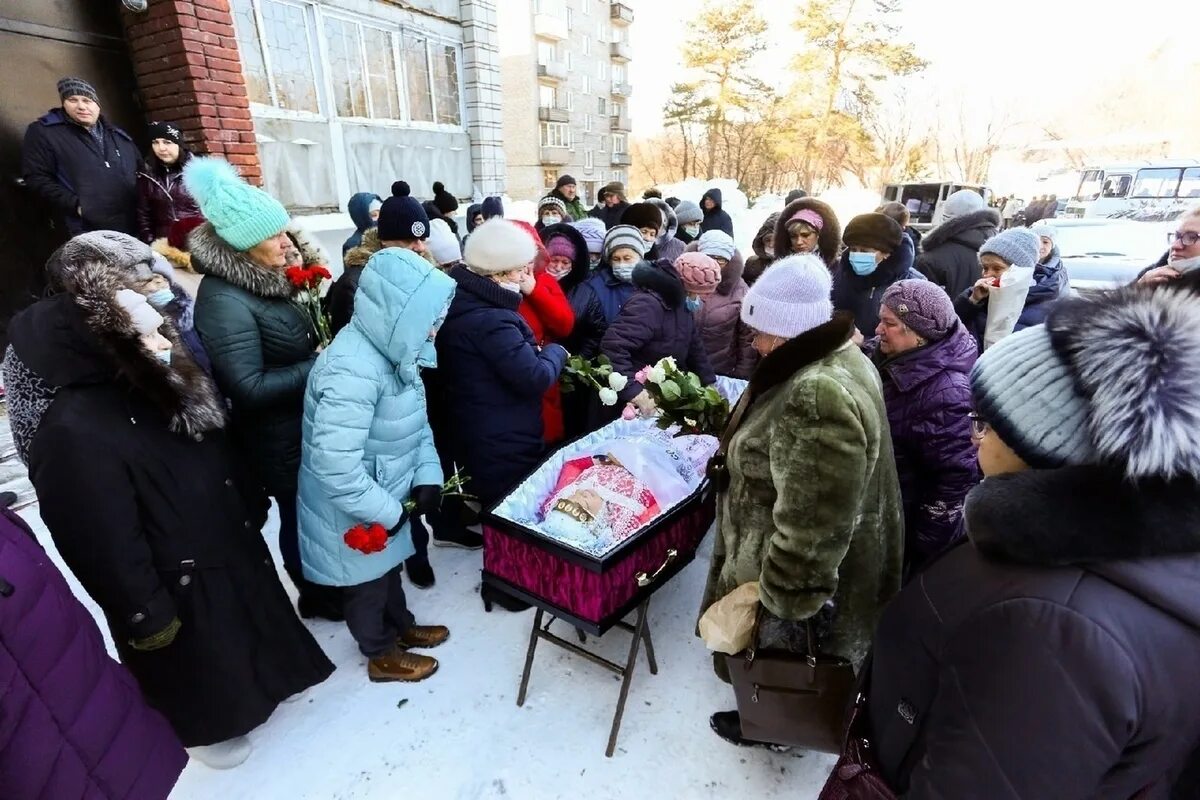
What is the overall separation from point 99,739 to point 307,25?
788 centimetres

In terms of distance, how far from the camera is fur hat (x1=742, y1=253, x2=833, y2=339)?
1911 millimetres

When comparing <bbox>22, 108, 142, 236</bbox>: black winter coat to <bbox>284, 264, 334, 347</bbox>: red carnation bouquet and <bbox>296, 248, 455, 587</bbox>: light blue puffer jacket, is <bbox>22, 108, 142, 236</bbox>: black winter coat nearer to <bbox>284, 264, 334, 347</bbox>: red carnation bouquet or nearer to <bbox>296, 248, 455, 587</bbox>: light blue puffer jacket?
<bbox>284, 264, 334, 347</bbox>: red carnation bouquet

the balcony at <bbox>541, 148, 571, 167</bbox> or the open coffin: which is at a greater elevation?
the balcony at <bbox>541, 148, 571, 167</bbox>

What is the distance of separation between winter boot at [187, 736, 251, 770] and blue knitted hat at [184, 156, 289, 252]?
1968 mm

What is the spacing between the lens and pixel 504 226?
111 inches

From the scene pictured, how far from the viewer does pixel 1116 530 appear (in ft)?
2.83

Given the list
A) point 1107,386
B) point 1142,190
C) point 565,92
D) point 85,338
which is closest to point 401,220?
point 85,338

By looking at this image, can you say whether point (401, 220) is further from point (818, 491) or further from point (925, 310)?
point (925, 310)

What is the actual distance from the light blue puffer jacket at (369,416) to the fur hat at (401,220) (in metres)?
0.77

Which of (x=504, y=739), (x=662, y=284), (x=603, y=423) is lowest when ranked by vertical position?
(x=504, y=739)

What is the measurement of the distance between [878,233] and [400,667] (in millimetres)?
3807

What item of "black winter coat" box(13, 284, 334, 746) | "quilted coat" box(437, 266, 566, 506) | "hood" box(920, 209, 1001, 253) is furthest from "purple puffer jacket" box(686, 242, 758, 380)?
"black winter coat" box(13, 284, 334, 746)

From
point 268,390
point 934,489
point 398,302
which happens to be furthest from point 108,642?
point 934,489

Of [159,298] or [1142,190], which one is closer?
[159,298]
